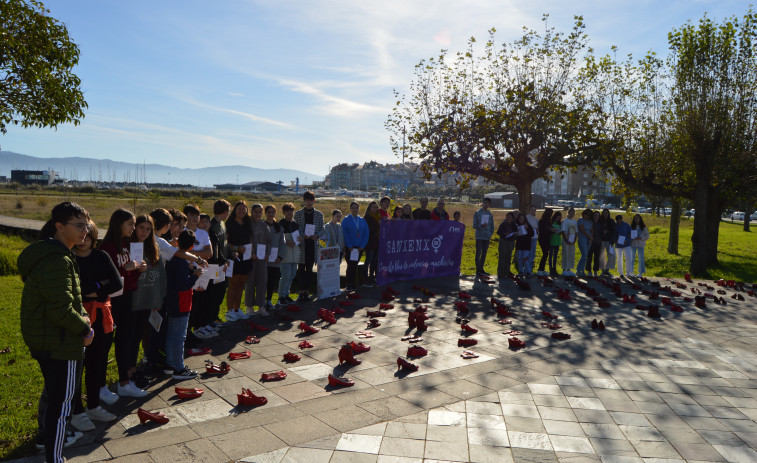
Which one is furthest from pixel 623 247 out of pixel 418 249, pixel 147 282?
pixel 147 282

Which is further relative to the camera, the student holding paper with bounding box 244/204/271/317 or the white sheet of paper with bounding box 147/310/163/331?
the student holding paper with bounding box 244/204/271/317

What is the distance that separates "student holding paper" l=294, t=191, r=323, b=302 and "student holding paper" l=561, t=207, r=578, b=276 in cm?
746

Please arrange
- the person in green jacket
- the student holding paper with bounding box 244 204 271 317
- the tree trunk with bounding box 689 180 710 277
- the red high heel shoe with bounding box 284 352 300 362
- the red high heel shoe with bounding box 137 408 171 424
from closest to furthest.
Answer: the person in green jacket, the red high heel shoe with bounding box 137 408 171 424, the red high heel shoe with bounding box 284 352 300 362, the student holding paper with bounding box 244 204 271 317, the tree trunk with bounding box 689 180 710 277

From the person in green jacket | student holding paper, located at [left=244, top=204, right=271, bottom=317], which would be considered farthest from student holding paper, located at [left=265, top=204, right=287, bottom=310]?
the person in green jacket

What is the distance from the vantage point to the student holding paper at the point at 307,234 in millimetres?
9859

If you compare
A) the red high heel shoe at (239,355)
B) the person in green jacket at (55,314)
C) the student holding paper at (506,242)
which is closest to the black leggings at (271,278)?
the red high heel shoe at (239,355)

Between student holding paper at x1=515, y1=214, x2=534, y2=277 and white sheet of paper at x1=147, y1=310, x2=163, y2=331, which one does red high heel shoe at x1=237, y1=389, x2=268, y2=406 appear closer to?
white sheet of paper at x1=147, y1=310, x2=163, y2=331

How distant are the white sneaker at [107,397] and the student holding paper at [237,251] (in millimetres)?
3358

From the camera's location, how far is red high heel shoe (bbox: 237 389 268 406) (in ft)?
16.1

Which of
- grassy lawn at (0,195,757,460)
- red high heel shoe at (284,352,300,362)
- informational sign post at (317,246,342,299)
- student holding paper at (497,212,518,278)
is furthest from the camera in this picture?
student holding paper at (497,212,518,278)

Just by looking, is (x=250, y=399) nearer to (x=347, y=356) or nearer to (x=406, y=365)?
(x=347, y=356)

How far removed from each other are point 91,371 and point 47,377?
3.31 feet

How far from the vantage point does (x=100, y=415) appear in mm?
4496

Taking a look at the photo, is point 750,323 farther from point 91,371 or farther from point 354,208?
point 91,371
